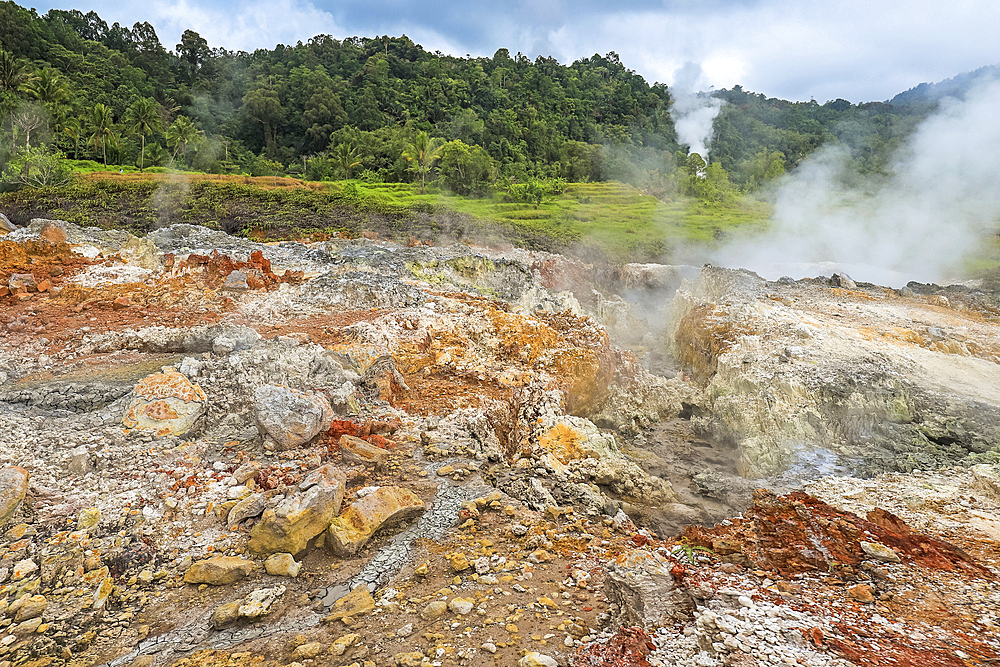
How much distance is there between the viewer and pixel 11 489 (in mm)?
4727

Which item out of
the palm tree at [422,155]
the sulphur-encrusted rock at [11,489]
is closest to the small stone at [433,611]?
the sulphur-encrusted rock at [11,489]

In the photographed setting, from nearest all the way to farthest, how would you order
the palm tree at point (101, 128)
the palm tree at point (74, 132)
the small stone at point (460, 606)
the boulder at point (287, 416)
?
the small stone at point (460, 606) → the boulder at point (287, 416) → the palm tree at point (74, 132) → the palm tree at point (101, 128)

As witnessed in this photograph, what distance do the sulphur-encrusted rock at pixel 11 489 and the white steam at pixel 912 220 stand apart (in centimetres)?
2839

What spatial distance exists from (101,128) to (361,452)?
4101 cm

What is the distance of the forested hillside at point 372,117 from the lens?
37.3m

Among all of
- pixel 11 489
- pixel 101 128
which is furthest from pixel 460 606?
pixel 101 128

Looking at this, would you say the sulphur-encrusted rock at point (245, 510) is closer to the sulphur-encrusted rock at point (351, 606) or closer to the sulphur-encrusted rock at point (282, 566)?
the sulphur-encrusted rock at point (282, 566)

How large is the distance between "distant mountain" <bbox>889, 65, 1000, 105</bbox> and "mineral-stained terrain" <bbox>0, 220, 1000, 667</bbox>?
47.2m

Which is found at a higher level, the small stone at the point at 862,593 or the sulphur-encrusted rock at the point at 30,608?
the small stone at the point at 862,593

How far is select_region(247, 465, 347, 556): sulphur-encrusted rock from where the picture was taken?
4.75 m

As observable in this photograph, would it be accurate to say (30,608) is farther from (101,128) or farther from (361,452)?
(101,128)

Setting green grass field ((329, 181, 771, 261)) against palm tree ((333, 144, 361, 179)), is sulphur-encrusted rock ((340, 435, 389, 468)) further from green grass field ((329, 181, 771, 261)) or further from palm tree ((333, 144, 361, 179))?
palm tree ((333, 144, 361, 179))

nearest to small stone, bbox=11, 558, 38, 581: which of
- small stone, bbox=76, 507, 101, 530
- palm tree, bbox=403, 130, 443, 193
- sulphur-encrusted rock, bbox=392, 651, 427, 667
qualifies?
small stone, bbox=76, 507, 101, 530

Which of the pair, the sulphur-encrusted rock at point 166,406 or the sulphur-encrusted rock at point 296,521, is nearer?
the sulphur-encrusted rock at point 296,521
